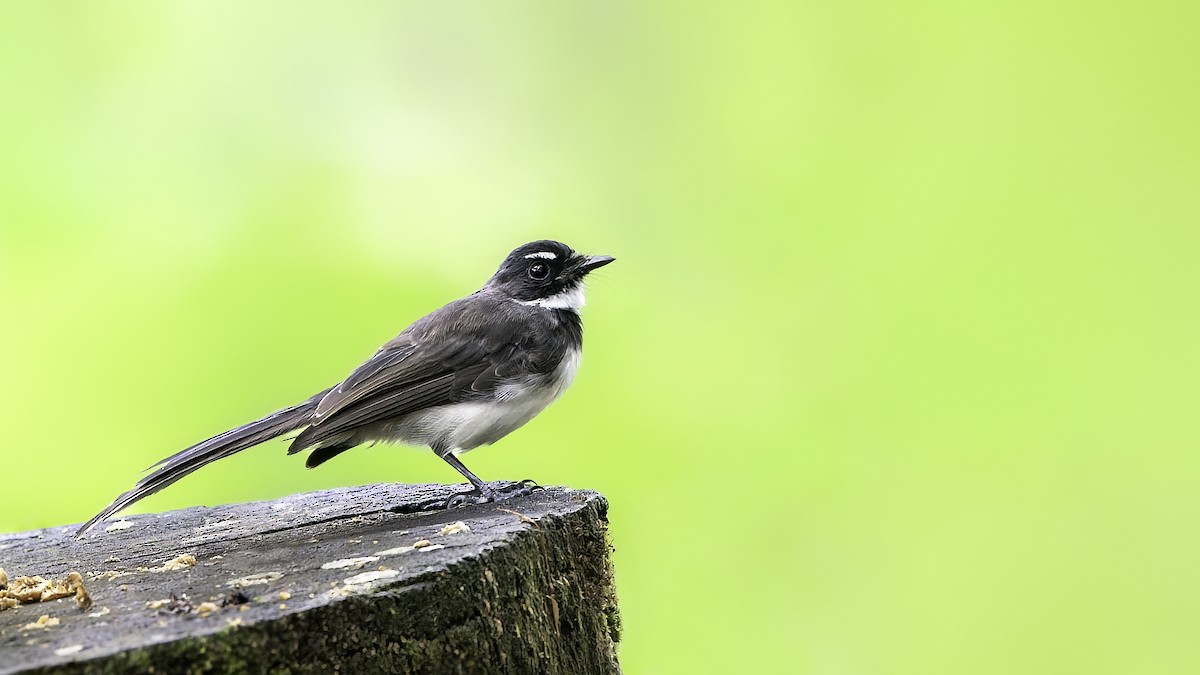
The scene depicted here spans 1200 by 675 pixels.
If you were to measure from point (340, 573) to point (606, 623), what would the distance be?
40.0 inches

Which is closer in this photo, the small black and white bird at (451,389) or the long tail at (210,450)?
the long tail at (210,450)

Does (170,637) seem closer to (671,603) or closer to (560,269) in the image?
(560,269)

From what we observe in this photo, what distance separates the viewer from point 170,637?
2.16 m

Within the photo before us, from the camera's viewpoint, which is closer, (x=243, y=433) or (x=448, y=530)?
(x=448, y=530)

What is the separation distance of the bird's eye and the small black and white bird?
0.64 ft

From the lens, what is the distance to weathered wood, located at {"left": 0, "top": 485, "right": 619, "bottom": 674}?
223 cm

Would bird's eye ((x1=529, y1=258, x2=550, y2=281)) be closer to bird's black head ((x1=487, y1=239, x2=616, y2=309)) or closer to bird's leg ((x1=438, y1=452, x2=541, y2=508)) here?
bird's black head ((x1=487, y1=239, x2=616, y2=309))

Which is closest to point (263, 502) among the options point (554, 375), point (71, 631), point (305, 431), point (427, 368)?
point (305, 431)

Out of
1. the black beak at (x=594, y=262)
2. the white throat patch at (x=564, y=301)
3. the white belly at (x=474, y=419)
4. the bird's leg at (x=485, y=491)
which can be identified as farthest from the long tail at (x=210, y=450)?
the black beak at (x=594, y=262)

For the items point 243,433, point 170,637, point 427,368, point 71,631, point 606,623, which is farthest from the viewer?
point 427,368

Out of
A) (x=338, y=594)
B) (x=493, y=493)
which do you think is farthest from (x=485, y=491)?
(x=338, y=594)

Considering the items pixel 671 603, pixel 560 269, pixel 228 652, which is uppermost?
pixel 560 269

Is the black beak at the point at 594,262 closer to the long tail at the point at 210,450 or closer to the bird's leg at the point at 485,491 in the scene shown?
the bird's leg at the point at 485,491

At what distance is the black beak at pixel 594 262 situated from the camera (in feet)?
16.9
